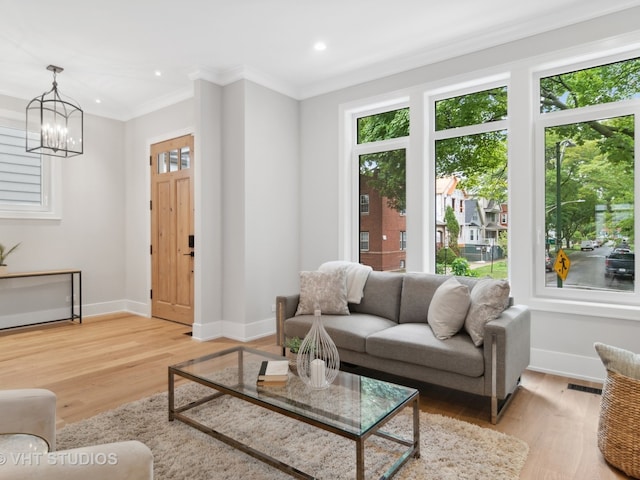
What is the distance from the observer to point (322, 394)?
2.02 m

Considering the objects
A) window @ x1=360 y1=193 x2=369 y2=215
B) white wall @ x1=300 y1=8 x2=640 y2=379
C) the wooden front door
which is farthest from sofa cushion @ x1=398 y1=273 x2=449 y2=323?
the wooden front door

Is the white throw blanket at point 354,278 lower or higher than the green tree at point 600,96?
lower

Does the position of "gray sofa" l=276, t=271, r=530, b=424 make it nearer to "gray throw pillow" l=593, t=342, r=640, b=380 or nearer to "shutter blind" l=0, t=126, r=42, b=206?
"gray throw pillow" l=593, t=342, r=640, b=380

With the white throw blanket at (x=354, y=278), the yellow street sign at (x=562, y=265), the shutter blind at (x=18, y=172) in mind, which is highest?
the shutter blind at (x=18, y=172)

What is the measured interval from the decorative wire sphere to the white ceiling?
2554 mm

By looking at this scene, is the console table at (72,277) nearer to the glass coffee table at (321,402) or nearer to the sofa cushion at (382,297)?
the glass coffee table at (321,402)

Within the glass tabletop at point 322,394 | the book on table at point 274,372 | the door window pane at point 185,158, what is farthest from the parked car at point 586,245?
the door window pane at point 185,158

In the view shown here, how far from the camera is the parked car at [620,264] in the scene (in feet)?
10.3

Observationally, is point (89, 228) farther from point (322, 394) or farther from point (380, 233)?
point (322, 394)

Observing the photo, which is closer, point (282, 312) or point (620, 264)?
point (620, 264)

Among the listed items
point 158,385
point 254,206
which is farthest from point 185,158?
point 158,385

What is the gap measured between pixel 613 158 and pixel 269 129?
3.34 m

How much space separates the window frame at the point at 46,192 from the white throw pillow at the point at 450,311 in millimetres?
4942

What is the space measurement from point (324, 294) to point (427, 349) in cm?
112
